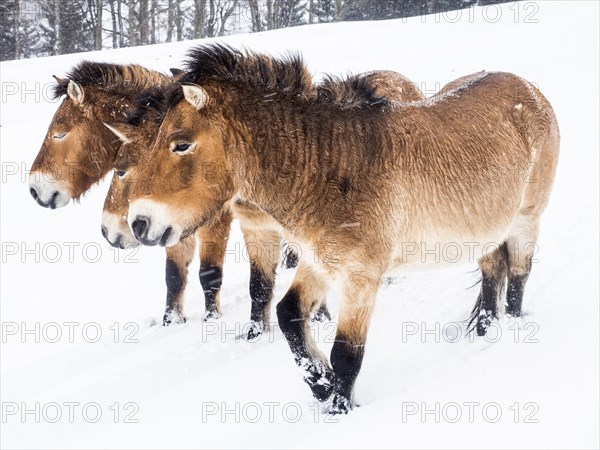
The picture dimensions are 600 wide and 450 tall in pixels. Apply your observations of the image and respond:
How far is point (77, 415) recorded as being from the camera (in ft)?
15.1

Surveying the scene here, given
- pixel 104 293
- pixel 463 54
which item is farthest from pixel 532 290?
pixel 463 54

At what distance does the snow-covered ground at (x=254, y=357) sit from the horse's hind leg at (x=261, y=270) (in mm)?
232

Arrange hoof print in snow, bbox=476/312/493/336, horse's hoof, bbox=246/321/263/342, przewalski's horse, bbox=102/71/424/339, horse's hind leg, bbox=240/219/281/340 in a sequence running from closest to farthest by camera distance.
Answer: przewalski's horse, bbox=102/71/424/339
hoof print in snow, bbox=476/312/493/336
horse's hoof, bbox=246/321/263/342
horse's hind leg, bbox=240/219/281/340

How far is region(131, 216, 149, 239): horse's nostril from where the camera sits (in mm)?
3619

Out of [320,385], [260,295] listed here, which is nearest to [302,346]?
[320,385]

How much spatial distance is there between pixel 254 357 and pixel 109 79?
9.95ft

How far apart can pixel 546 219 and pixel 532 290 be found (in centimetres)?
227

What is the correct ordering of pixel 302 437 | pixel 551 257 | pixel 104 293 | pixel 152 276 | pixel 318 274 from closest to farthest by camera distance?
pixel 302 437 < pixel 318 274 < pixel 551 257 < pixel 104 293 < pixel 152 276

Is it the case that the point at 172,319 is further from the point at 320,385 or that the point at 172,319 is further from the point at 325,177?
the point at 325,177

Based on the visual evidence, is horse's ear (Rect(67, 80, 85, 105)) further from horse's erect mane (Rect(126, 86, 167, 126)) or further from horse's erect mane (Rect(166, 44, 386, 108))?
horse's erect mane (Rect(166, 44, 386, 108))

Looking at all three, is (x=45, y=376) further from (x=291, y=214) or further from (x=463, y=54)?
(x=463, y=54)

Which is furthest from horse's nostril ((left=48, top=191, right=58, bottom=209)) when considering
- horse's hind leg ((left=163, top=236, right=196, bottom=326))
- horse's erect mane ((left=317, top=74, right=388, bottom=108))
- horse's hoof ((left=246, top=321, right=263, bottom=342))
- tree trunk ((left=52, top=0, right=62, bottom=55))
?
tree trunk ((left=52, top=0, right=62, bottom=55))

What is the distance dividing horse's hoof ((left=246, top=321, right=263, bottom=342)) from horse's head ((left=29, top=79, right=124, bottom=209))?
2.12 metres

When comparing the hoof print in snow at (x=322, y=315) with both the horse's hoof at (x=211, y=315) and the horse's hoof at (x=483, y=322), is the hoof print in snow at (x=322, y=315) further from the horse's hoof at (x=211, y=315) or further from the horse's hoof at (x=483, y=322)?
the horse's hoof at (x=483, y=322)
